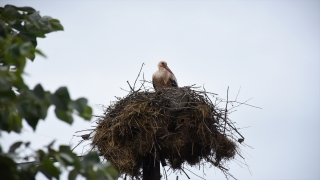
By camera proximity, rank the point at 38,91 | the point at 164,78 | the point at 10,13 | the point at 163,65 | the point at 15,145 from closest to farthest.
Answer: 1. the point at 38,91
2. the point at 15,145
3. the point at 10,13
4. the point at 164,78
5. the point at 163,65

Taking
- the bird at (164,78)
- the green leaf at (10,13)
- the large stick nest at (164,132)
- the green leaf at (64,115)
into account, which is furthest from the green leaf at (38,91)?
the bird at (164,78)

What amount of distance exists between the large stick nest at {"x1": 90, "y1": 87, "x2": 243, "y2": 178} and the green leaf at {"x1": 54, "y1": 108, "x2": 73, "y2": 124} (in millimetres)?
3423

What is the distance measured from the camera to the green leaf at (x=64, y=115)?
1.42 m

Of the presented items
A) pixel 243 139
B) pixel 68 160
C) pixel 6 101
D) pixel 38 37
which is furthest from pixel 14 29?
pixel 243 139

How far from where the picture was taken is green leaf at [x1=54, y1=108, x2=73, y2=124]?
142cm

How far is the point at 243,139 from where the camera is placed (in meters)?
5.61

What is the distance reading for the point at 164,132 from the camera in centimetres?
514

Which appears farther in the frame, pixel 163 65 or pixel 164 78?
pixel 163 65

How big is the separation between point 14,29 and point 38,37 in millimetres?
115

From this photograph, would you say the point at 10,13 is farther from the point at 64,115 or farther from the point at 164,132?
the point at 164,132

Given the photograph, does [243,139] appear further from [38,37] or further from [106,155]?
[38,37]

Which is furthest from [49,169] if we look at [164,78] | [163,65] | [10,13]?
[163,65]

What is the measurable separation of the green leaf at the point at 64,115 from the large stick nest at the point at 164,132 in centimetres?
342

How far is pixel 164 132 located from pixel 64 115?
3.75 m
